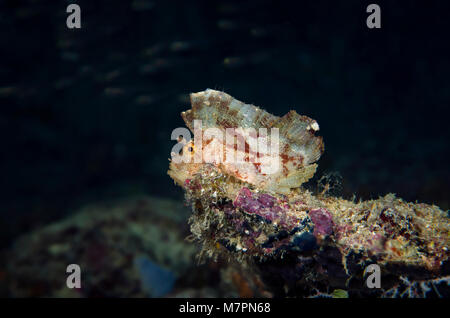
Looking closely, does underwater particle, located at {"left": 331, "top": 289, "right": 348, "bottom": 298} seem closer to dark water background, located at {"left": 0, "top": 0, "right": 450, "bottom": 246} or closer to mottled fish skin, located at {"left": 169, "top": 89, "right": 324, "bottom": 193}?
mottled fish skin, located at {"left": 169, "top": 89, "right": 324, "bottom": 193}

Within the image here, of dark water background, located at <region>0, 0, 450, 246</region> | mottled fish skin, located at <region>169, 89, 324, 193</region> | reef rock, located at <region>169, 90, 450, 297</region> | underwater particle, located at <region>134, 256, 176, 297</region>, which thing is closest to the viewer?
reef rock, located at <region>169, 90, 450, 297</region>

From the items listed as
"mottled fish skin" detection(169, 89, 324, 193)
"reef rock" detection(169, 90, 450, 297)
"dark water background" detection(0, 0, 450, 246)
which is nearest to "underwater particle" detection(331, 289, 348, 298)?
"reef rock" detection(169, 90, 450, 297)

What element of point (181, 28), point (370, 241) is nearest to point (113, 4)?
point (181, 28)

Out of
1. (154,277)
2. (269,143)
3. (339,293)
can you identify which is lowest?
(154,277)

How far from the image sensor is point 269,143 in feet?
8.21

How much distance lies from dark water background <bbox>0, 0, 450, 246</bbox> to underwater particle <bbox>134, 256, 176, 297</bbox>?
7.15 metres

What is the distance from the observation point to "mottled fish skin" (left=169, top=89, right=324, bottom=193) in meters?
2.44

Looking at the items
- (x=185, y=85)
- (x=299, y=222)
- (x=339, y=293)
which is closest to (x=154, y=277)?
(x=339, y=293)

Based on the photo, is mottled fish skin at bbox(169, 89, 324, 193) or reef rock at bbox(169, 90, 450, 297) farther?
mottled fish skin at bbox(169, 89, 324, 193)

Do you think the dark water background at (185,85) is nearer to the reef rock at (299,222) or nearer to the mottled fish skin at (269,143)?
the reef rock at (299,222)

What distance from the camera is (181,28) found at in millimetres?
13484

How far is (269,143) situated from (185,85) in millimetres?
14988

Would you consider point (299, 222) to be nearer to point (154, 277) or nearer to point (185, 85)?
point (154, 277)

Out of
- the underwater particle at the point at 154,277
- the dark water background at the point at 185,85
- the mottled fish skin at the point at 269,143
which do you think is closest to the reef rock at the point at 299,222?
the mottled fish skin at the point at 269,143
